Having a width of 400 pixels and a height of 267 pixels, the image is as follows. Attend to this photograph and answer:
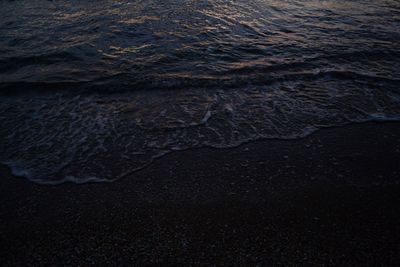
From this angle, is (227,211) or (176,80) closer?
(227,211)

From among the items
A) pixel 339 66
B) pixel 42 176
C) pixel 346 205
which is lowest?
pixel 42 176

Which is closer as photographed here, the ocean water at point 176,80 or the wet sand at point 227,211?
the wet sand at point 227,211

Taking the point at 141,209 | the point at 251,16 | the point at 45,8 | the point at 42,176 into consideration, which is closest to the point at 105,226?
the point at 141,209

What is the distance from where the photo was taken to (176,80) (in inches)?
197

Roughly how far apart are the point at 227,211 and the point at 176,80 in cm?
287

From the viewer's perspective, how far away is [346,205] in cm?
275

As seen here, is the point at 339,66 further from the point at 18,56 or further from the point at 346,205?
the point at 18,56

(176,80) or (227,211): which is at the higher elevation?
(176,80)

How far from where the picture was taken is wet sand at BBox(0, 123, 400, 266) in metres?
2.33

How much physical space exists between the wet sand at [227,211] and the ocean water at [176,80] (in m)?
0.27

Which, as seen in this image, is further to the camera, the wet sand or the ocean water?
the ocean water

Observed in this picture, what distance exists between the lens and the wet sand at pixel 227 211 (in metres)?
2.33

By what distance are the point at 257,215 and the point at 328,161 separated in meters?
1.17

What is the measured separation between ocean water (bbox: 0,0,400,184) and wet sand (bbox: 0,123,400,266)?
27 cm
